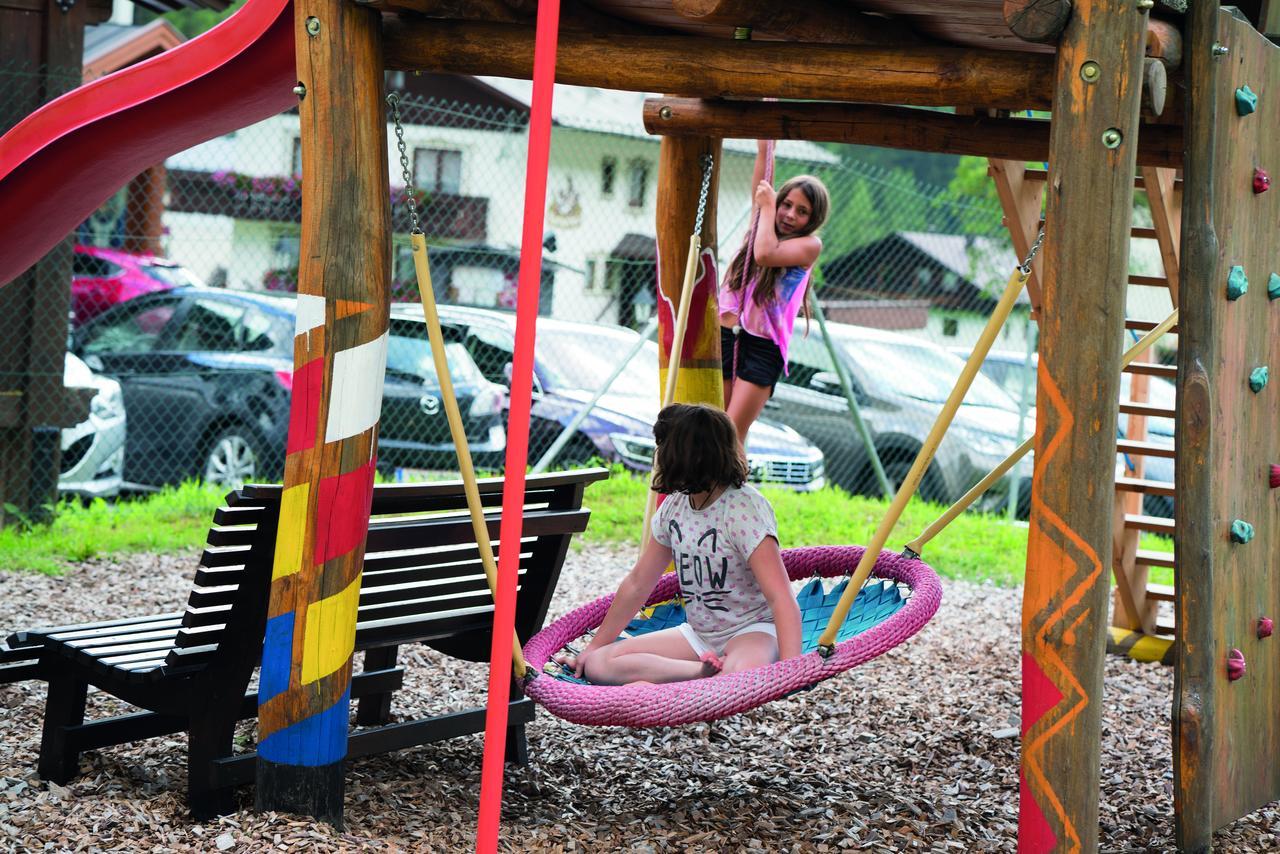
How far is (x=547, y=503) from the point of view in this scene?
4.39 m

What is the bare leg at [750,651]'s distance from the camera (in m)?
3.96

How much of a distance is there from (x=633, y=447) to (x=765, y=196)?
4816 millimetres

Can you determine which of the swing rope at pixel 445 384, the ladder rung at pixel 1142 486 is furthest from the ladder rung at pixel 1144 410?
the swing rope at pixel 445 384

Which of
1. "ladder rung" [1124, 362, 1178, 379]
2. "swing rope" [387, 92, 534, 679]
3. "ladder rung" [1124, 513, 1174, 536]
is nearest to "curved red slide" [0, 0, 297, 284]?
"swing rope" [387, 92, 534, 679]

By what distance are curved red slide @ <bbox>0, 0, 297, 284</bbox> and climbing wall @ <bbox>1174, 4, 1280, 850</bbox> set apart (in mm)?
2355

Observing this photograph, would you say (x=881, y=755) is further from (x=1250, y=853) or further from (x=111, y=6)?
(x=111, y=6)

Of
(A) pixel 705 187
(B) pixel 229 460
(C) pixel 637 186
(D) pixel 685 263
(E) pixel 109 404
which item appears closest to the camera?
(A) pixel 705 187

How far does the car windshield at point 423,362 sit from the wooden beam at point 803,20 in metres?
6.00

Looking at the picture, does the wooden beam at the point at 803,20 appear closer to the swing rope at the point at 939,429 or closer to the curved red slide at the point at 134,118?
the swing rope at the point at 939,429

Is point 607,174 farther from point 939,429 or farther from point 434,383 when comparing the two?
point 939,429

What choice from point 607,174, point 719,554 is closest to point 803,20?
point 719,554

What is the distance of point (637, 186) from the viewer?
24969mm

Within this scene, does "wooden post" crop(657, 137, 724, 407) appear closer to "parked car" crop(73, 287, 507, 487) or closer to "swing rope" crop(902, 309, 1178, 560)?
"swing rope" crop(902, 309, 1178, 560)

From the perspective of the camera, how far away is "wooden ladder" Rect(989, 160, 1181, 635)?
543 centimetres
